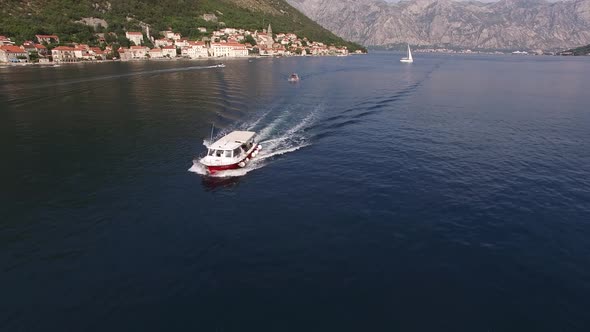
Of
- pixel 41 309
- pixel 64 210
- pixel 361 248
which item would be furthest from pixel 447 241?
pixel 64 210

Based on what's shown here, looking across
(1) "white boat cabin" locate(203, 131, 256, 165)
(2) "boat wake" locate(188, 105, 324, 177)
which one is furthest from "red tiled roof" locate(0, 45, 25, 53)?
(1) "white boat cabin" locate(203, 131, 256, 165)

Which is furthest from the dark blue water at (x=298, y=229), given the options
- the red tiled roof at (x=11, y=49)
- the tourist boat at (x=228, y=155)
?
the red tiled roof at (x=11, y=49)

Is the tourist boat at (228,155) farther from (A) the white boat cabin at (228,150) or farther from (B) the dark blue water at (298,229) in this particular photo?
(B) the dark blue water at (298,229)

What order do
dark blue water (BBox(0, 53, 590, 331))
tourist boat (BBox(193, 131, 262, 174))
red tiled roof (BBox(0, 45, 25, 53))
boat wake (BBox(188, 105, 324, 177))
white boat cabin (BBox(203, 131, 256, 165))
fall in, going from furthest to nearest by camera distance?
red tiled roof (BBox(0, 45, 25, 53)), boat wake (BBox(188, 105, 324, 177)), white boat cabin (BBox(203, 131, 256, 165)), tourist boat (BBox(193, 131, 262, 174)), dark blue water (BBox(0, 53, 590, 331))

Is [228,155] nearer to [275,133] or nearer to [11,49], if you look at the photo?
[275,133]

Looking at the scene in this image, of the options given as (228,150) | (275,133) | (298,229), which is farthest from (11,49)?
(298,229)

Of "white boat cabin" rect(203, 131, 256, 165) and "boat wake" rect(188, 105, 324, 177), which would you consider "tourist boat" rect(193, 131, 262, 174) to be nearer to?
"white boat cabin" rect(203, 131, 256, 165)
